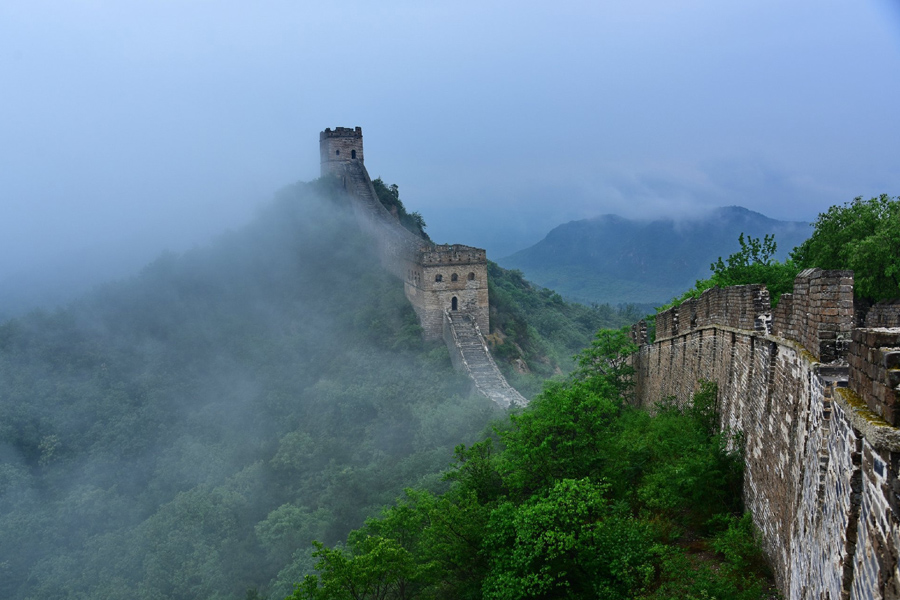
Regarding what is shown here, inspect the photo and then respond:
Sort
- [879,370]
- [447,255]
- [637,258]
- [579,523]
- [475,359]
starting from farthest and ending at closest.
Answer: [637,258], [447,255], [475,359], [579,523], [879,370]

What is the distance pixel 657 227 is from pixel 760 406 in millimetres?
159679

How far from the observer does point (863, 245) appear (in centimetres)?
1864

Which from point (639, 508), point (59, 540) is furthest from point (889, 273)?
point (59, 540)

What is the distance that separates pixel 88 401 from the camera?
1781 inches

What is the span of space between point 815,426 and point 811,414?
0.25 meters

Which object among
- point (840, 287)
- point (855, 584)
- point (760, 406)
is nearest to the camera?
point (855, 584)

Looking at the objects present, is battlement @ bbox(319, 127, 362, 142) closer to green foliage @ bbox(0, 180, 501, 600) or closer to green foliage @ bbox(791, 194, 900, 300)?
green foliage @ bbox(0, 180, 501, 600)

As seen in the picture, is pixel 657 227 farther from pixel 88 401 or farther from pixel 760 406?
pixel 760 406

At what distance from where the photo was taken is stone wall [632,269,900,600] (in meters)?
3.92

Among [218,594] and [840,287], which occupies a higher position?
[840,287]

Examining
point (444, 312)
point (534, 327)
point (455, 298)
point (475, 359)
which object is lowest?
point (475, 359)

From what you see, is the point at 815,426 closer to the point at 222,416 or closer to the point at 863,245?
the point at 863,245

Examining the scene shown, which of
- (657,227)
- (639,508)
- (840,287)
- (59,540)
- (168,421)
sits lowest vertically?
(59,540)

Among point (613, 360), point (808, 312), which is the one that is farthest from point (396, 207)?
point (808, 312)
